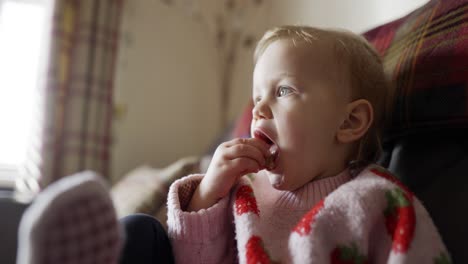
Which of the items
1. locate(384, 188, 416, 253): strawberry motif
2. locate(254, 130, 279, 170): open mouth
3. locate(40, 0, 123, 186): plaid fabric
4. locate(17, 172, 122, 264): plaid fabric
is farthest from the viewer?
locate(40, 0, 123, 186): plaid fabric

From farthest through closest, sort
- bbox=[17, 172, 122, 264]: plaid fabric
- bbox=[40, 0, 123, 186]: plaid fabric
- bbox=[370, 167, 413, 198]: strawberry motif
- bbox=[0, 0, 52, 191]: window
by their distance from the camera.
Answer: bbox=[0, 0, 52, 191]: window → bbox=[40, 0, 123, 186]: plaid fabric → bbox=[370, 167, 413, 198]: strawberry motif → bbox=[17, 172, 122, 264]: plaid fabric

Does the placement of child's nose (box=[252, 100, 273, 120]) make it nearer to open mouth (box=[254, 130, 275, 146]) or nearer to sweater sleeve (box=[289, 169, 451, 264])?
open mouth (box=[254, 130, 275, 146])

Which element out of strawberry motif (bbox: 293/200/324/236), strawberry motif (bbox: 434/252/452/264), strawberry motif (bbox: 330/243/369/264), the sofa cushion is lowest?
the sofa cushion

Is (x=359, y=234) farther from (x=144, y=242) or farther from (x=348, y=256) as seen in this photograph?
(x=144, y=242)

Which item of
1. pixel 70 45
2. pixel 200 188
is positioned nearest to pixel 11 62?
pixel 70 45

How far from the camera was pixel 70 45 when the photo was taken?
2.31m

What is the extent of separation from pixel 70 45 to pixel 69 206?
2.02 metres

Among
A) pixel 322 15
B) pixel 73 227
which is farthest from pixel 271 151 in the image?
pixel 322 15

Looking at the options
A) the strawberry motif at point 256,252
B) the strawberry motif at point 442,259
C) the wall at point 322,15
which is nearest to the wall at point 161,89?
the wall at point 322,15

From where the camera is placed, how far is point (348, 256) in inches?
24.6

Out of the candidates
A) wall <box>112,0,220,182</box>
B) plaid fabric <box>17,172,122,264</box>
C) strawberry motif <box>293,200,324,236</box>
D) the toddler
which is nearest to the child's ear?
the toddler

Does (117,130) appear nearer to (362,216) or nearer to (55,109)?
(55,109)

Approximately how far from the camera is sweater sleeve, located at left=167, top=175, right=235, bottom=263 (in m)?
0.75

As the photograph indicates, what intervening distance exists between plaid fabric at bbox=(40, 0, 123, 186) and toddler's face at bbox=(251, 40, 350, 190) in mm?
1698
